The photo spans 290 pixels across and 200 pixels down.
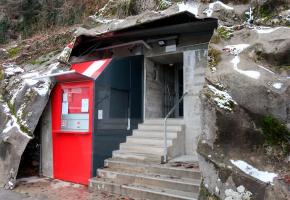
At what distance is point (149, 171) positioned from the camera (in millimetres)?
7359

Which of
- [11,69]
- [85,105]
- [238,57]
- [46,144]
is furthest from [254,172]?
[11,69]

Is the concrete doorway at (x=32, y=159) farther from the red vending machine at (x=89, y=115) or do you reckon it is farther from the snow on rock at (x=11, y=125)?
the snow on rock at (x=11, y=125)

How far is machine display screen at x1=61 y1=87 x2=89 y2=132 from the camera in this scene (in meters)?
8.11

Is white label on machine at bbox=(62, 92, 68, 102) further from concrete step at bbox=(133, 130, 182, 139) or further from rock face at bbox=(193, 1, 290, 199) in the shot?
rock face at bbox=(193, 1, 290, 199)

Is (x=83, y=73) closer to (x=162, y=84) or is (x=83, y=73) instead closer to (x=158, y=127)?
(x=158, y=127)

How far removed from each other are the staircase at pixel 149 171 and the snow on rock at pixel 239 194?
1.23 meters

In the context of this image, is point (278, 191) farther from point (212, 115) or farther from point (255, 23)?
point (255, 23)

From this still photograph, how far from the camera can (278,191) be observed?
→ 471cm

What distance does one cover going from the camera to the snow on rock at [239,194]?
483cm

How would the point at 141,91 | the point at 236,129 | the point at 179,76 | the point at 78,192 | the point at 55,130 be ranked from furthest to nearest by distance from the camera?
the point at 179,76 < the point at 141,91 < the point at 55,130 < the point at 78,192 < the point at 236,129

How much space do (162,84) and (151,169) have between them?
3.82 meters

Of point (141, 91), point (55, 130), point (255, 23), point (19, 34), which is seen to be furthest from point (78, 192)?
point (19, 34)

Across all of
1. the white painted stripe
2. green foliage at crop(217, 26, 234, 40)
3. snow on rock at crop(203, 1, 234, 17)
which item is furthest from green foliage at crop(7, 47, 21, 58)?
green foliage at crop(217, 26, 234, 40)

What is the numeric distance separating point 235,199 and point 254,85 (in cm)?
173
